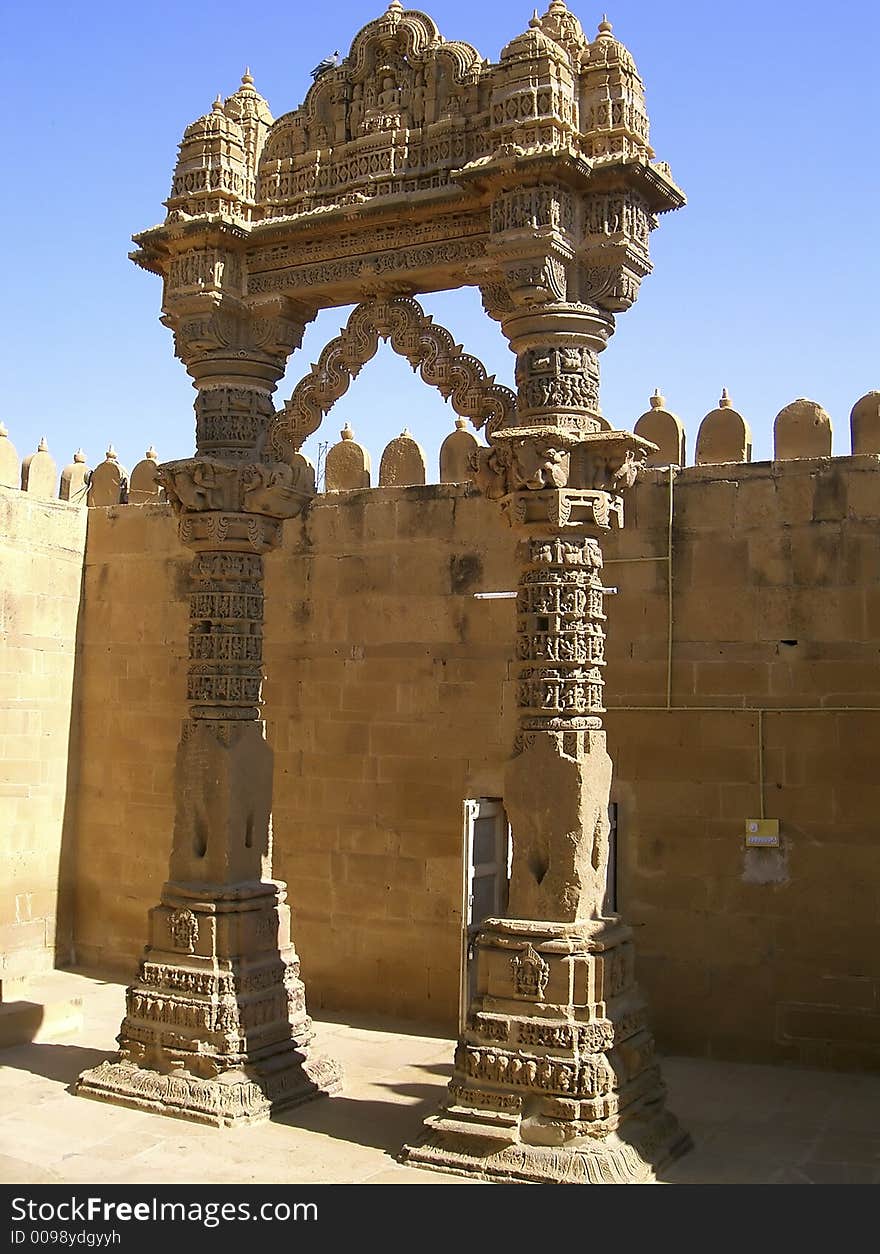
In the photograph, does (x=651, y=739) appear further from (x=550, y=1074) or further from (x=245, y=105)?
(x=245, y=105)

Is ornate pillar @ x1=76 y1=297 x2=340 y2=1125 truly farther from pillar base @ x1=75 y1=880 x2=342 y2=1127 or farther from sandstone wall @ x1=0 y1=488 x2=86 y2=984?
sandstone wall @ x1=0 y1=488 x2=86 y2=984

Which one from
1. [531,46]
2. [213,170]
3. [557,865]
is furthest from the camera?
[213,170]

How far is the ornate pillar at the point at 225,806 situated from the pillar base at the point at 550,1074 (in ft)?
5.06

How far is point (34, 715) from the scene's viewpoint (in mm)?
11492

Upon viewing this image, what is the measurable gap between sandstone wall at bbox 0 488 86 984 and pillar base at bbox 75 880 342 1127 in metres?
3.73

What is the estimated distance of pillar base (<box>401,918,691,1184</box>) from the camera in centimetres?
624

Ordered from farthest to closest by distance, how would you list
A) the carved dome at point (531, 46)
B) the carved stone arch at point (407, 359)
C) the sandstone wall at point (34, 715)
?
the sandstone wall at point (34, 715) < the carved stone arch at point (407, 359) < the carved dome at point (531, 46)

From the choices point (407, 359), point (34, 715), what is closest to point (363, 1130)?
point (407, 359)

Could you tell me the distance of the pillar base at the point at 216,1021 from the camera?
7410 mm

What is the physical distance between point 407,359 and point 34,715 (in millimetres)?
5808

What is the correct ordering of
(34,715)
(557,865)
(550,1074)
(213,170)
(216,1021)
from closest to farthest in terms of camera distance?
(550,1074)
(557,865)
(216,1021)
(213,170)
(34,715)

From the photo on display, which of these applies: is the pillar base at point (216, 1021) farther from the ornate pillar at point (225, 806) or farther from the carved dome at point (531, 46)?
the carved dome at point (531, 46)

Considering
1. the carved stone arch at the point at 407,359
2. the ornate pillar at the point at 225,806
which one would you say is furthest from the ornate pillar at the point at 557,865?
the ornate pillar at the point at 225,806

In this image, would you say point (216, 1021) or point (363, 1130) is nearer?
point (363, 1130)
